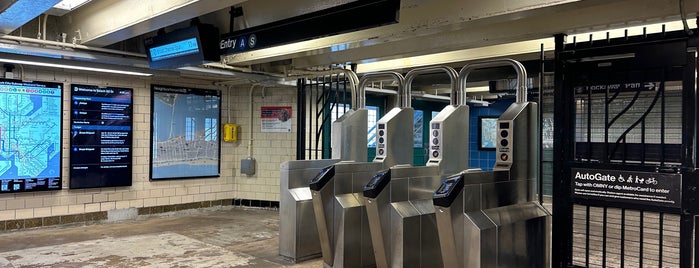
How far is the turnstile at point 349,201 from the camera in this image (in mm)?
4578

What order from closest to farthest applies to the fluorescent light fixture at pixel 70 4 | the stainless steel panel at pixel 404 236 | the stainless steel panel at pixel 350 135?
the stainless steel panel at pixel 404 236, the fluorescent light fixture at pixel 70 4, the stainless steel panel at pixel 350 135

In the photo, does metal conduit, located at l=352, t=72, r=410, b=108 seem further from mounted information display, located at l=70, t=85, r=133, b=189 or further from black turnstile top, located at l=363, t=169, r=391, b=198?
mounted information display, located at l=70, t=85, r=133, b=189

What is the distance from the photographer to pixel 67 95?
6.31 meters

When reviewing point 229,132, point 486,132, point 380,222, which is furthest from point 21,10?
point 486,132

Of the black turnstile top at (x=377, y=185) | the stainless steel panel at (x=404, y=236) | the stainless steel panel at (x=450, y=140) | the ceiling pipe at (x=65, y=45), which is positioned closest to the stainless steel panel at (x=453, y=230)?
the stainless steel panel at (x=404, y=236)

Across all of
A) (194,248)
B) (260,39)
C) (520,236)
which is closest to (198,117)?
(194,248)

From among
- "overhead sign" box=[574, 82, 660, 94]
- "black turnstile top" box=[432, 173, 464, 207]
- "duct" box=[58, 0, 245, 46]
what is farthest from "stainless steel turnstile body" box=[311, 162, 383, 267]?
"overhead sign" box=[574, 82, 660, 94]

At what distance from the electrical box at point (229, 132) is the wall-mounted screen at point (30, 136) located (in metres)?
2.34

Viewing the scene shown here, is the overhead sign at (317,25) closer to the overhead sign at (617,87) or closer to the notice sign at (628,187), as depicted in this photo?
the overhead sign at (617,87)

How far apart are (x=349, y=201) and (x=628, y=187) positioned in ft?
7.53

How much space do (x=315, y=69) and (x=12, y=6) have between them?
367 cm

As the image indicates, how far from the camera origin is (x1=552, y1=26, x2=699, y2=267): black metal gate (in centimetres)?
322

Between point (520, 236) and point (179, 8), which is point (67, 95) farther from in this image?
point (520, 236)

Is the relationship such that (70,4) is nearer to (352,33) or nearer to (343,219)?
(352,33)
